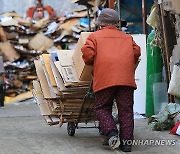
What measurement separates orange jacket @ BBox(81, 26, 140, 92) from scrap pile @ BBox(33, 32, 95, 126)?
1.15 feet

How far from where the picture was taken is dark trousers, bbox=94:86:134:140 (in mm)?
6223

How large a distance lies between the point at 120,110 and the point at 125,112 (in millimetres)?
67

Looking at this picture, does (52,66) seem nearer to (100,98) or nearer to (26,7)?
(100,98)

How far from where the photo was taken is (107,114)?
6.29 metres

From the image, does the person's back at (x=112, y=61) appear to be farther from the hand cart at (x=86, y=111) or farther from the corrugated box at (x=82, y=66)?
the hand cart at (x=86, y=111)

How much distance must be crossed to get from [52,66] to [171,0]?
7.83 ft

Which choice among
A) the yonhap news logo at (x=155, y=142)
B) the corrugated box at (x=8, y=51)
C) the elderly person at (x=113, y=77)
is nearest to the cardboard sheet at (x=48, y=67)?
the elderly person at (x=113, y=77)

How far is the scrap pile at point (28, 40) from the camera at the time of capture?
61.5ft

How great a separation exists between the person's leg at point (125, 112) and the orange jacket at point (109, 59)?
0.44ft

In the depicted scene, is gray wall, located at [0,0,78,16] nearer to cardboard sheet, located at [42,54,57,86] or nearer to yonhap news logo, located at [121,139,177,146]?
Result: cardboard sheet, located at [42,54,57,86]

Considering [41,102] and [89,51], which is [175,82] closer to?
[41,102]

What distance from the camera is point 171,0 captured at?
8.20m

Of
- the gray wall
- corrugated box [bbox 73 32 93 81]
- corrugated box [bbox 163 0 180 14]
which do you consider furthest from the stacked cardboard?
corrugated box [bbox 73 32 93 81]

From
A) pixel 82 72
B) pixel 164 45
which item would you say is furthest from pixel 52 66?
pixel 164 45
